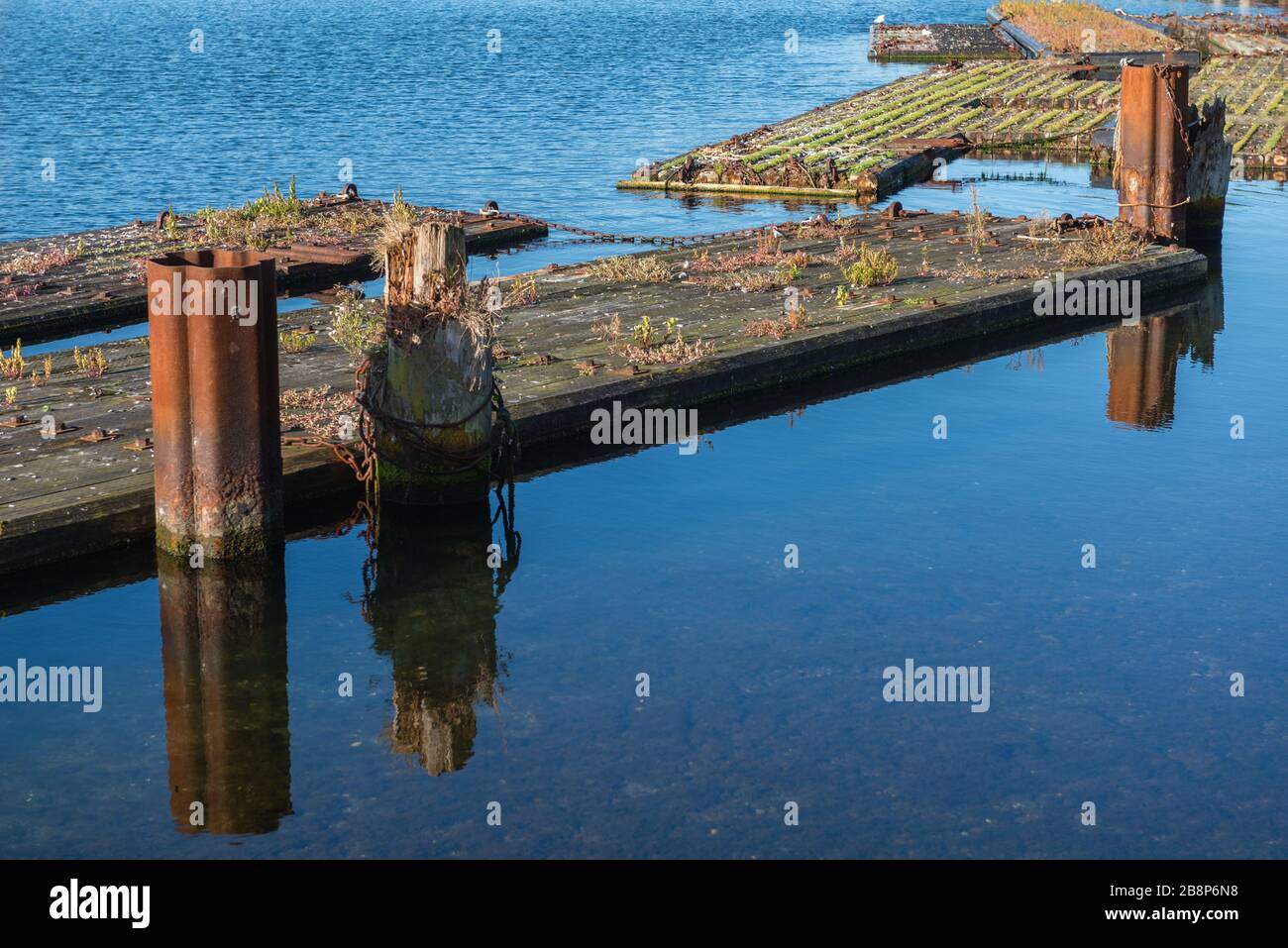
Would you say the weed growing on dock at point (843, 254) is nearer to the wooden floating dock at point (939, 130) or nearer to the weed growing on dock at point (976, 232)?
the weed growing on dock at point (976, 232)

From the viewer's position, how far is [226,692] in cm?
941

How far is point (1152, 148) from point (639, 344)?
9.08 m

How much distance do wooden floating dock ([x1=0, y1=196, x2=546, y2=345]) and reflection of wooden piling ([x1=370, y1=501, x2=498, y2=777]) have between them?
16.5 feet

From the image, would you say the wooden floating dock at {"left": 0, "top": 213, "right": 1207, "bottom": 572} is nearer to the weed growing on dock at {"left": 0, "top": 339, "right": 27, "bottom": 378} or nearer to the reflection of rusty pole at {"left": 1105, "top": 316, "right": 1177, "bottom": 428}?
the weed growing on dock at {"left": 0, "top": 339, "right": 27, "bottom": 378}

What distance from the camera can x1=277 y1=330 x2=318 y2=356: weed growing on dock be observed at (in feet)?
47.2

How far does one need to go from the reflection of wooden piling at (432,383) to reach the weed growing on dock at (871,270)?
21.8ft

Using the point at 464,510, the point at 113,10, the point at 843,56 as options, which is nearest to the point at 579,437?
the point at 464,510

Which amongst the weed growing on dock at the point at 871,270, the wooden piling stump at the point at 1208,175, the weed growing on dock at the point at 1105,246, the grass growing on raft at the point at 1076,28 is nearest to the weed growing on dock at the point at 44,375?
the weed growing on dock at the point at 871,270

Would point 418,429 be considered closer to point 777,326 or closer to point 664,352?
point 664,352

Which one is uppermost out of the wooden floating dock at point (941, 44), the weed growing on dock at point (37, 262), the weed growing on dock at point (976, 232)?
the wooden floating dock at point (941, 44)

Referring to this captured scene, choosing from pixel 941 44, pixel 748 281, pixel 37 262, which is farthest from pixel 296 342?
pixel 941 44

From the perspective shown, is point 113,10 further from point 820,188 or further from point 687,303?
point 687,303

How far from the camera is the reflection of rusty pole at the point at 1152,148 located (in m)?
20.5

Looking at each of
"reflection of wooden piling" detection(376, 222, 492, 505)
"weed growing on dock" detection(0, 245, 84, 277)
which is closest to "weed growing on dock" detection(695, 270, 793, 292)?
"reflection of wooden piling" detection(376, 222, 492, 505)
